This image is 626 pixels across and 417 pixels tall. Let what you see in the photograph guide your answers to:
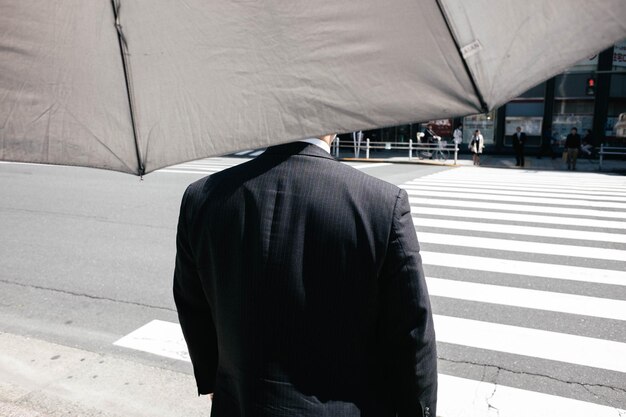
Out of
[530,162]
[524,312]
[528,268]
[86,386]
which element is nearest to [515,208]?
[528,268]

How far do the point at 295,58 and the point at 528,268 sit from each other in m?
5.55

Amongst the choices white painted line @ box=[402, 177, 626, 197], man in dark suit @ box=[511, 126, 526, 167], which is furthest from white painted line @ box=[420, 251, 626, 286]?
man in dark suit @ box=[511, 126, 526, 167]

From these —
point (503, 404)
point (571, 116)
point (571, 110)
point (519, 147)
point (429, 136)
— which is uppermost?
point (571, 110)

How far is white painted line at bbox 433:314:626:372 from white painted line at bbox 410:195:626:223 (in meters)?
Answer: 5.10

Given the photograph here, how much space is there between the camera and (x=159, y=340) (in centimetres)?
423

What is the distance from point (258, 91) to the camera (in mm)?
1328

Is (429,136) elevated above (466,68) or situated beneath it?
situated beneath

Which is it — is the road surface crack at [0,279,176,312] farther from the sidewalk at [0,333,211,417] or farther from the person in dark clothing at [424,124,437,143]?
the person in dark clothing at [424,124,437,143]

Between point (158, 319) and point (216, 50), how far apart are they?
377 cm

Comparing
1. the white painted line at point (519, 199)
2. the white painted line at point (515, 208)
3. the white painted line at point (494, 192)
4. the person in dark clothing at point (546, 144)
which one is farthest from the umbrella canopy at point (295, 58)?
the person in dark clothing at point (546, 144)

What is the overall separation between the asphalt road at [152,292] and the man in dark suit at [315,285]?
2036 millimetres

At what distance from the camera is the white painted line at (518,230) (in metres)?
7.61

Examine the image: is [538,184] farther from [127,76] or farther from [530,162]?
[127,76]

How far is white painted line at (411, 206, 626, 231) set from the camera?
8.53m
